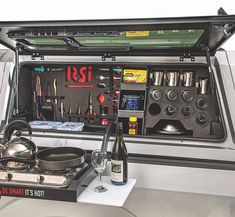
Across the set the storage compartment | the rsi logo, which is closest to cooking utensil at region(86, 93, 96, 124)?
the storage compartment

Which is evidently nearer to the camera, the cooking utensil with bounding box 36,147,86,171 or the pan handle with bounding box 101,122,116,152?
the cooking utensil with bounding box 36,147,86,171

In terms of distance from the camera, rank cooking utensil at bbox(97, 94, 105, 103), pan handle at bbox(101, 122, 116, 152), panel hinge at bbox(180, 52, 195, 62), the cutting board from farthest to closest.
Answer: cooking utensil at bbox(97, 94, 105, 103), panel hinge at bbox(180, 52, 195, 62), pan handle at bbox(101, 122, 116, 152), the cutting board

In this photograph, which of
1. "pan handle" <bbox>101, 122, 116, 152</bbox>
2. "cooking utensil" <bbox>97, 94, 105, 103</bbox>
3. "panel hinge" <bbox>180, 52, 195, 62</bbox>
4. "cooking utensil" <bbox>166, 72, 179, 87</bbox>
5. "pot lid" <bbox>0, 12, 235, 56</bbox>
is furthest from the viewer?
"cooking utensil" <bbox>97, 94, 105, 103</bbox>

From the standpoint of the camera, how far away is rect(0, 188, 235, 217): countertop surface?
1242 millimetres

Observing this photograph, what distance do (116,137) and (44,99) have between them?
25.4 inches

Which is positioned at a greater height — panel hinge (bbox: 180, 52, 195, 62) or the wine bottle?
panel hinge (bbox: 180, 52, 195, 62)

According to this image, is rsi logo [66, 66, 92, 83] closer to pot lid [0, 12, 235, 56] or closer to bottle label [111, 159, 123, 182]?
pot lid [0, 12, 235, 56]

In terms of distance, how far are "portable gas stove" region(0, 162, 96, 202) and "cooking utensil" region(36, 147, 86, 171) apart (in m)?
0.02

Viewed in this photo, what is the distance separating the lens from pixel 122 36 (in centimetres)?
139

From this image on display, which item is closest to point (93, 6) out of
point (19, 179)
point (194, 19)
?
point (194, 19)

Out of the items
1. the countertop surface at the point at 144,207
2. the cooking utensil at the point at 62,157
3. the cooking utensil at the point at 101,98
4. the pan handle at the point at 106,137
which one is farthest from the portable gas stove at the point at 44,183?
the cooking utensil at the point at 101,98

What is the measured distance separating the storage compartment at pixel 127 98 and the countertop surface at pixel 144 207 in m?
0.28

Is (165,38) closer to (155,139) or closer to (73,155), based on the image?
(155,139)

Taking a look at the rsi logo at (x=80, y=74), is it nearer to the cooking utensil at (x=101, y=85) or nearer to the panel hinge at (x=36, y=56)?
the cooking utensil at (x=101, y=85)
